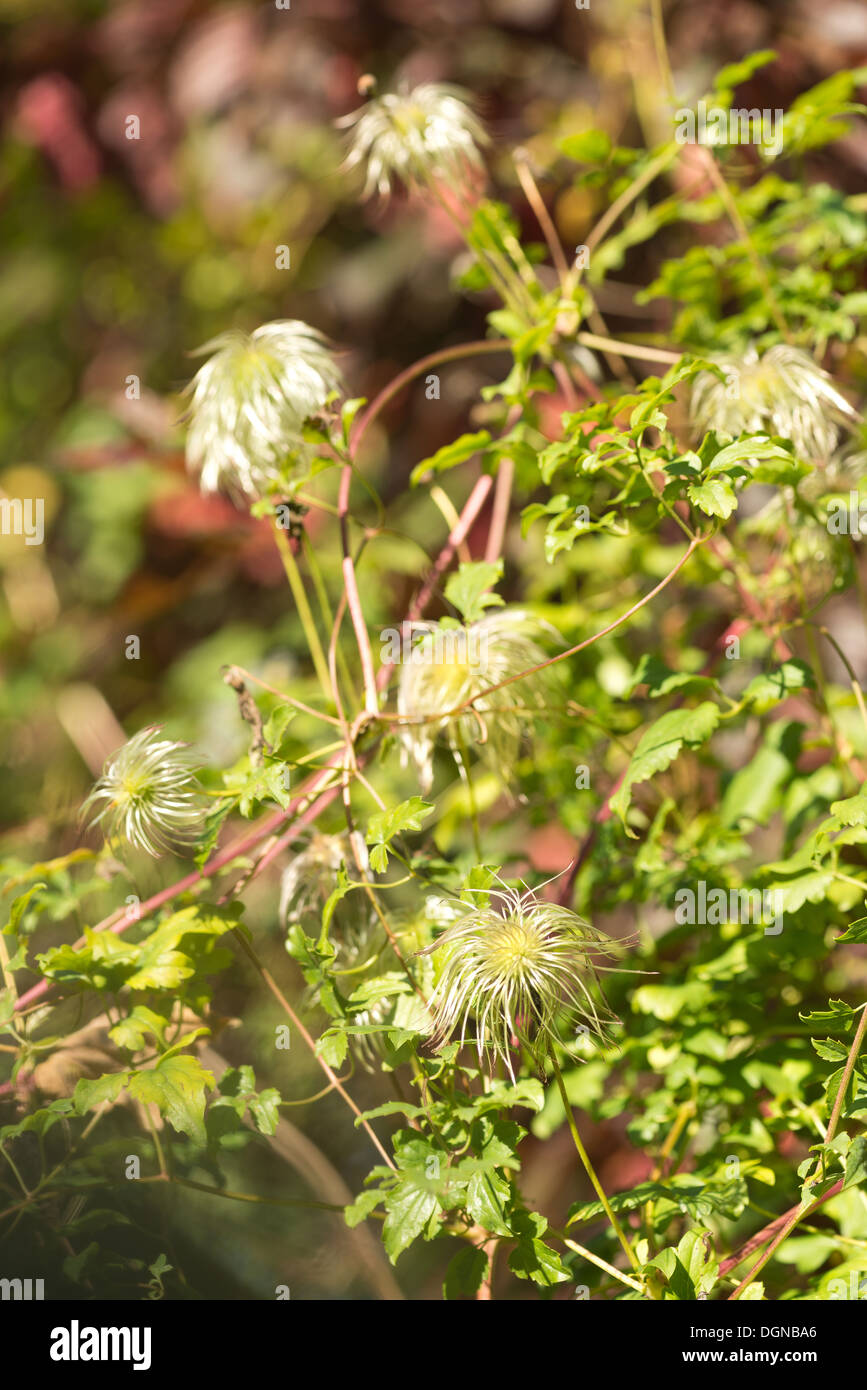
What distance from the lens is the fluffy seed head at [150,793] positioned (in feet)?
2.52

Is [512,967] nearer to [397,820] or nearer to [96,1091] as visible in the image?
[397,820]

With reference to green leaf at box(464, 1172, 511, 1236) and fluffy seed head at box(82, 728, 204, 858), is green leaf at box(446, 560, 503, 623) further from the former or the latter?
green leaf at box(464, 1172, 511, 1236)

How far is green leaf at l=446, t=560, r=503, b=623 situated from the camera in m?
0.79

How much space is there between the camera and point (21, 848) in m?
1.35

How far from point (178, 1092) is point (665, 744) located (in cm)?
39

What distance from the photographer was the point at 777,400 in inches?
33.6

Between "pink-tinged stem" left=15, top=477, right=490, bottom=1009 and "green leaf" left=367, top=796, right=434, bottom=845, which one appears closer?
"green leaf" left=367, top=796, right=434, bottom=845

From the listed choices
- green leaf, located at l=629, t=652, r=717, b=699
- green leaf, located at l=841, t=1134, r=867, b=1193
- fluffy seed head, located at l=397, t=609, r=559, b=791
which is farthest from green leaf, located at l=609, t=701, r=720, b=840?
green leaf, located at l=841, t=1134, r=867, b=1193

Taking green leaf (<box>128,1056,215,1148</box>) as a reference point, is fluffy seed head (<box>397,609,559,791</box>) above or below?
above

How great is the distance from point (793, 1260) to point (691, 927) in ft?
0.83

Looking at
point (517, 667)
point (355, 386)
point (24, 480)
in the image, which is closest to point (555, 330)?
point (517, 667)

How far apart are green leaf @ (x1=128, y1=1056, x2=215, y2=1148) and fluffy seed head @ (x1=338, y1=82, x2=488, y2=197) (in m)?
0.77

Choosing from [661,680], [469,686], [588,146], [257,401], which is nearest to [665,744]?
[661,680]
